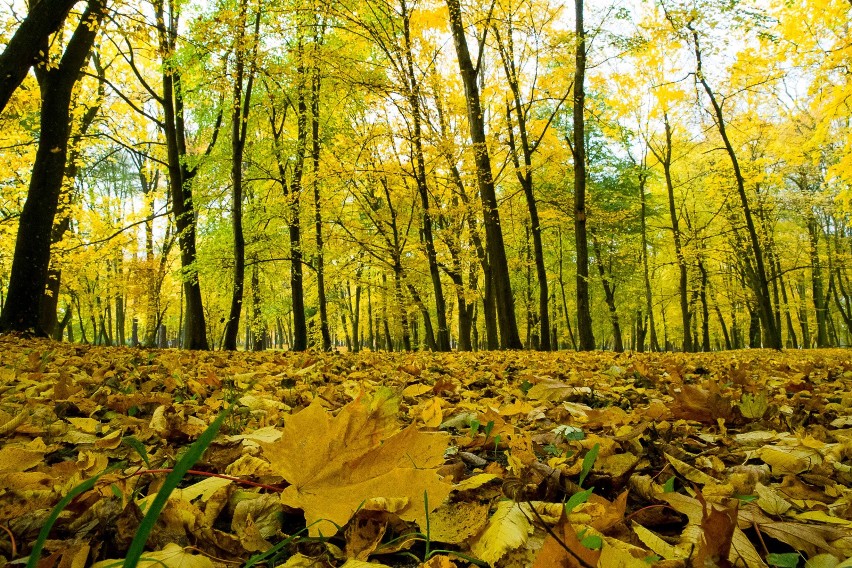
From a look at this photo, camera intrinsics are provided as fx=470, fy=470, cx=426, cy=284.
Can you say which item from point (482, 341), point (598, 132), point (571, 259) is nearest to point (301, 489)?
point (598, 132)

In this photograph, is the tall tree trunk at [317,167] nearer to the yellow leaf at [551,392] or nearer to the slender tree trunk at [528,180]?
the slender tree trunk at [528,180]

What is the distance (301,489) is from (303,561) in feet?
0.33

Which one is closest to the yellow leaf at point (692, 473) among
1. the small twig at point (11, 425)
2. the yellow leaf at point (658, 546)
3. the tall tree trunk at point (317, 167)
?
the yellow leaf at point (658, 546)

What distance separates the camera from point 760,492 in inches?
35.9

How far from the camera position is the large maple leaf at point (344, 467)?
727mm

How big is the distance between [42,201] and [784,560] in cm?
783

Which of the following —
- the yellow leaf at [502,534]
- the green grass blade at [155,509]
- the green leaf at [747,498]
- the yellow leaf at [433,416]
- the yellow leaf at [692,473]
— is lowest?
the yellow leaf at [692,473]

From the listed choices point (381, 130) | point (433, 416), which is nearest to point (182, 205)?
point (381, 130)

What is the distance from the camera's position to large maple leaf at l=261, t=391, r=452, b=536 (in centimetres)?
73

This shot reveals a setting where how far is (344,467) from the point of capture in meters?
0.75

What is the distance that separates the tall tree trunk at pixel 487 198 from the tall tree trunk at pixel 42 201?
20.6ft

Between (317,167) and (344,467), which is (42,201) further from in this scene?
(344,467)

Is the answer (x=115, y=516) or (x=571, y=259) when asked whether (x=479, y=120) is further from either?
(x=571, y=259)

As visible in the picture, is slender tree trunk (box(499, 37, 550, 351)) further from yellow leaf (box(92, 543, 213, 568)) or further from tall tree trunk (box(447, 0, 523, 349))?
yellow leaf (box(92, 543, 213, 568))
